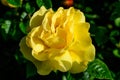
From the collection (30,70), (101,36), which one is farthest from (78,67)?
(101,36)

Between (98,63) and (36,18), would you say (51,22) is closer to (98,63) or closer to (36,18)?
(36,18)

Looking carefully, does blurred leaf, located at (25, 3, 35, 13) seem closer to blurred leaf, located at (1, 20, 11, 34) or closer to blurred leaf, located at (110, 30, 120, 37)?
blurred leaf, located at (1, 20, 11, 34)

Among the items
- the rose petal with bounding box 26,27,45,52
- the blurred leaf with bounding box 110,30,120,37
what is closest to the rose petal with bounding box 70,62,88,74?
the rose petal with bounding box 26,27,45,52

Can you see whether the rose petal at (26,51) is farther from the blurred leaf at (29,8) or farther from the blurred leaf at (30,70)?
the blurred leaf at (29,8)

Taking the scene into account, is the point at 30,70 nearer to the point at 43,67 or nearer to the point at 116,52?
the point at 43,67

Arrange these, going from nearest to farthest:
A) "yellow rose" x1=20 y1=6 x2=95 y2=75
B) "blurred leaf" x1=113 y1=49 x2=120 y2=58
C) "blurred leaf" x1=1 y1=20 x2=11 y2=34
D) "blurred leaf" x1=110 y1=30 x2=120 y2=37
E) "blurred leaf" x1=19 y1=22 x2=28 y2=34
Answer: "yellow rose" x1=20 y1=6 x2=95 y2=75, "blurred leaf" x1=19 y1=22 x2=28 y2=34, "blurred leaf" x1=1 y1=20 x2=11 y2=34, "blurred leaf" x1=113 y1=49 x2=120 y2=58, "blurred leaf" x1=110 y1=30 x2=120 y2=37

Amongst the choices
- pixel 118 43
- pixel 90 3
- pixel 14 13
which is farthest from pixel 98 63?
pixel 90 3

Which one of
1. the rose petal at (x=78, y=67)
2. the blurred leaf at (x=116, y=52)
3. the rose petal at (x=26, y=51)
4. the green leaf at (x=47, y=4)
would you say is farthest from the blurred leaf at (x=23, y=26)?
the blurred leaf at (x=116, y=52)
